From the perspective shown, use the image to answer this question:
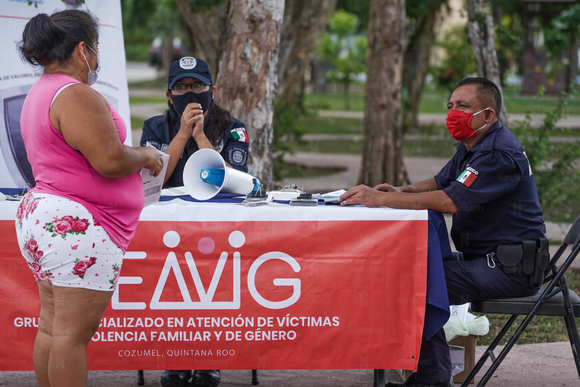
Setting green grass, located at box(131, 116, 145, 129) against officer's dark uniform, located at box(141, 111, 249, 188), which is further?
green grass, located at box(131, 116, 145, 129)

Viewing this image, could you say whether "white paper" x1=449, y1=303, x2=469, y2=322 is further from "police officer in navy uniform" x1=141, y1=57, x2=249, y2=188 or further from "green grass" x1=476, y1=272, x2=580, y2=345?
"police officer in navy uniform" x1=141, y1=57, x2=249, y2=188

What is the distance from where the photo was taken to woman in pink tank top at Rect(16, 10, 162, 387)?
2502 millimetres

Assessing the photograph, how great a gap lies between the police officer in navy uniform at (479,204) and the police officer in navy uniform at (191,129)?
3.16 feet

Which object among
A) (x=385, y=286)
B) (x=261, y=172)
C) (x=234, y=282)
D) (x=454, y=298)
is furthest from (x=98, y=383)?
(x=261, y=172)

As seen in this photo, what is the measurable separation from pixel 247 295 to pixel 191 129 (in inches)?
42.7

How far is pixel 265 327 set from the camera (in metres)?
3.39

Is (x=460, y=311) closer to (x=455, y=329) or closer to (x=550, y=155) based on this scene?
(x=455, y=329)

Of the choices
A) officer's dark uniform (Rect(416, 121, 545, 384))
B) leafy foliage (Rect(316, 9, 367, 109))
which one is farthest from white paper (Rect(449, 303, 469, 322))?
leafy foliage (Rect(316, 9, 367, 109))

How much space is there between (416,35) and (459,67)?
2945 millimetres

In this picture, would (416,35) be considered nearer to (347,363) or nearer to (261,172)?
(261,172)

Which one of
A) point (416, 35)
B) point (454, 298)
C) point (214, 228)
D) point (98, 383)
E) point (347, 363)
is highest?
point (416, 35)

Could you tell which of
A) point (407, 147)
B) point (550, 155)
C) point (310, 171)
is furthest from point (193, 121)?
point (407, 147)

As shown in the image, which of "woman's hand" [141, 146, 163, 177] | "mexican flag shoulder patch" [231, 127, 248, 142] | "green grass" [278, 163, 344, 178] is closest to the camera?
"woman's hand" [141, 146, 163, 177]

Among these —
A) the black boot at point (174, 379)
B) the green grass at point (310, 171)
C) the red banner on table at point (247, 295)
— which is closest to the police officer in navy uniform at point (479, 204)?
the red banner on table at point (247, 295)
